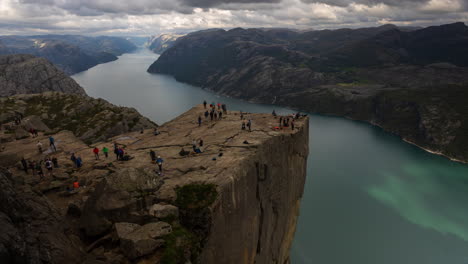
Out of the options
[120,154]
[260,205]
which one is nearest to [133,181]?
[120,154]

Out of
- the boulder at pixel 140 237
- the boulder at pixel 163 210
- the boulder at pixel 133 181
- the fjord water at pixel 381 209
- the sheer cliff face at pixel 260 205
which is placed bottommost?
the fjord water at pixel 381 209

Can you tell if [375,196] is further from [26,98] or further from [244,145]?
[26,98]

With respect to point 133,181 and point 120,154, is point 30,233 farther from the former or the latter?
point 120,154

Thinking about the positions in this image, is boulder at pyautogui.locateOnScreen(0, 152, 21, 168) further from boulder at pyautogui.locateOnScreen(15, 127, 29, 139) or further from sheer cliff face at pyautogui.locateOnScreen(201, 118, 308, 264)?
sheer cliff face at pyautogui.locateOnScreen(201, 118, 308, 264)

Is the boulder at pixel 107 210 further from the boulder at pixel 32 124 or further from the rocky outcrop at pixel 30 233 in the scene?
the boulder at pixel 32 124

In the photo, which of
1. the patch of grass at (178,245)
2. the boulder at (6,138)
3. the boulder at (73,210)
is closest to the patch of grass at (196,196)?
the patch of grass at (178,245)

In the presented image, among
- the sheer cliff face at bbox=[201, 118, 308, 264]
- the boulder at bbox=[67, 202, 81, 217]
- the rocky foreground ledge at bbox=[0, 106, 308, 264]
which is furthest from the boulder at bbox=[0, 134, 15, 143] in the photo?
the sheer cliff face at bbox=[201, 118, 308, 264]
